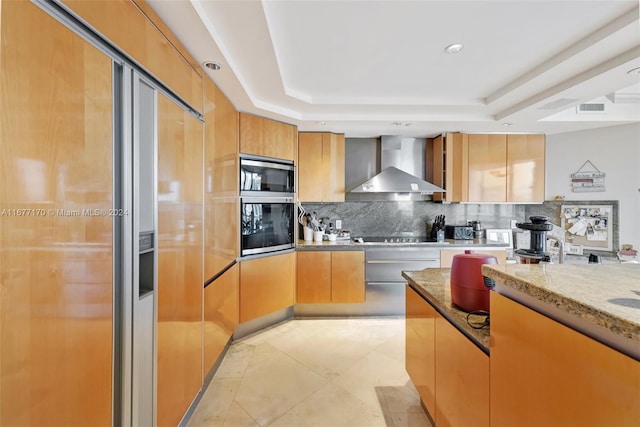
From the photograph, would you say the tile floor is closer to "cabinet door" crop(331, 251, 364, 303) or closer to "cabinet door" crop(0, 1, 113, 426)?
"cabinet door" crop(331, 251, 364, 303)

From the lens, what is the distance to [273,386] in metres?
1.98

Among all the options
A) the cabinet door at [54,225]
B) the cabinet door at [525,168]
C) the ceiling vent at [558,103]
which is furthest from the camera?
the cabinet door at [525,168]

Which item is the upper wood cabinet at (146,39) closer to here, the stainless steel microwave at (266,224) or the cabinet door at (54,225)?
the cabinet door at (54,225)

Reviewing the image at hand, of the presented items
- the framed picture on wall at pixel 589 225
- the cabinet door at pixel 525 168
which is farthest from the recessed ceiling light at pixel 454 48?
the framed picture on wall at pixel 589 225

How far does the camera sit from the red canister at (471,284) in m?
1.20

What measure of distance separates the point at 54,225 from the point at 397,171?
10.5 ft

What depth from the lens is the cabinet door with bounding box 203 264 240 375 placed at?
6.12ft

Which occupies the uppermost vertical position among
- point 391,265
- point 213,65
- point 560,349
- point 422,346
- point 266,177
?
point 213,65

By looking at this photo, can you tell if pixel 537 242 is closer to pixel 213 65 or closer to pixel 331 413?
pixel 331 413

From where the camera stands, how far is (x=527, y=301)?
799 millimetres

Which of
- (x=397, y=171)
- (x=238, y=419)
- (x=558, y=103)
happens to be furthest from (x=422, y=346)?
(x=558, y=103)

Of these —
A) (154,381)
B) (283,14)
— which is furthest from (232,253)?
(283,14)

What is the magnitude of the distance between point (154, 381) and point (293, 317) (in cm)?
208

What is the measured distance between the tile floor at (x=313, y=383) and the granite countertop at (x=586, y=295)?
134 cm
